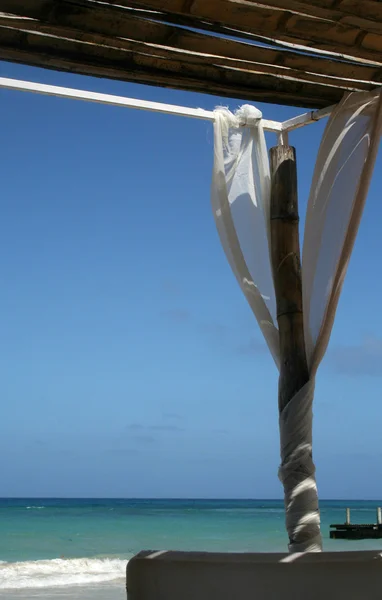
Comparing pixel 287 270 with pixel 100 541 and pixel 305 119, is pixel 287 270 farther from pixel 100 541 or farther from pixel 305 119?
pixel 100 541

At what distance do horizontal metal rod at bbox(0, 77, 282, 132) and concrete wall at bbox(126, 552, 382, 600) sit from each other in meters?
1.80

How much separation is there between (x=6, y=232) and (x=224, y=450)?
10.6 m

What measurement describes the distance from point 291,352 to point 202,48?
1.12 m

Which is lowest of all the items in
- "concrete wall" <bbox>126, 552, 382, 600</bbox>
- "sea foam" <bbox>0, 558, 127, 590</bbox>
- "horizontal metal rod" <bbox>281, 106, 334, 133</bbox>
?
"sea foam" <bbox>0, 558, 127, 590</bbox>

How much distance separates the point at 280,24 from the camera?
262 cm

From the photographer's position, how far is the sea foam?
10.6 meters

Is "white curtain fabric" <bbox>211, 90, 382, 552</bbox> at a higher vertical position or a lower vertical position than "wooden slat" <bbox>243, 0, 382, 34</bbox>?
lower

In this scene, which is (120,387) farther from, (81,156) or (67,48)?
(67,48)

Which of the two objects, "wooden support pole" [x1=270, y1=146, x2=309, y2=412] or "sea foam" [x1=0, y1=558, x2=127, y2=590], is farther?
"sea foam" [x1=0, y1=558, x2=127, y2=590]

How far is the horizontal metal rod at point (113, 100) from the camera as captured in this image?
119 inches

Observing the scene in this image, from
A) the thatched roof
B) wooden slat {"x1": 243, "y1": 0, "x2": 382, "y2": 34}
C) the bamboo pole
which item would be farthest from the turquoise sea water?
wooden slat {"x1": 243, "y1": 0, "x2": 382, "y2": 34}

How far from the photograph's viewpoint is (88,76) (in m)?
2.89

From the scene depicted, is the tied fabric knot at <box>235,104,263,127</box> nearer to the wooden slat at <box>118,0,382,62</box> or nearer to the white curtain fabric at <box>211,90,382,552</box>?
the white curtain fabric at <box>211,90,382,552</box>

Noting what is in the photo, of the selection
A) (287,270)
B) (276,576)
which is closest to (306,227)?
(287,270)
